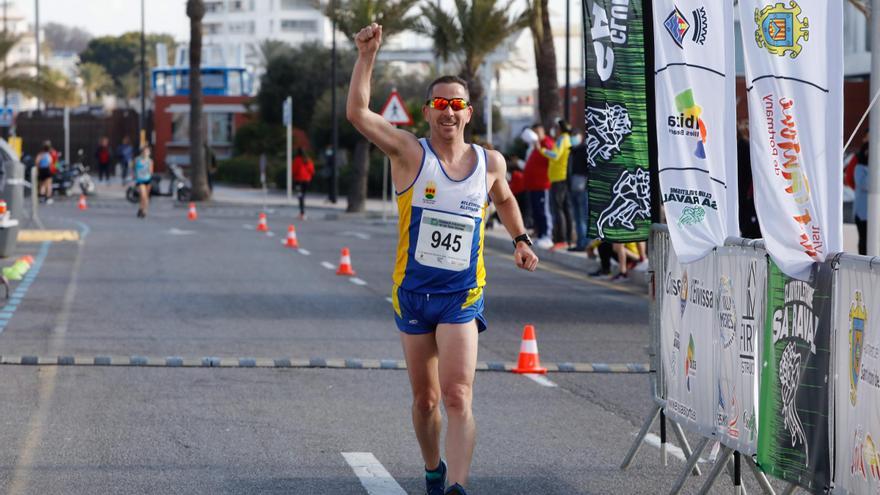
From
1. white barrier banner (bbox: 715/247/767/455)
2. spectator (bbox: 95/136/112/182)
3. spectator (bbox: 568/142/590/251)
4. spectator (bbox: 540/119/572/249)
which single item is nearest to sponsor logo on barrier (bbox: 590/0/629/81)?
white barrier banner (bbox: 715/247/767/455)

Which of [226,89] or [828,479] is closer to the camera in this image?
[828,479]

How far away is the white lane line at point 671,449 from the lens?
8547 mm

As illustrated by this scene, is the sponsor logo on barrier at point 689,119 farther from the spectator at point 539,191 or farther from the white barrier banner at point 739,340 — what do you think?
the spectator at point 539,191

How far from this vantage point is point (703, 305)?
7.42 metres

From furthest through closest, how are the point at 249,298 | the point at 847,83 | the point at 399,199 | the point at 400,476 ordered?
1. the point at 847,83
2. the point at 249,298
3. the point at 400,476
4. the point at 399,199

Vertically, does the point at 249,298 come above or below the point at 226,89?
below

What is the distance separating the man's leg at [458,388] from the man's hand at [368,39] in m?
1.24

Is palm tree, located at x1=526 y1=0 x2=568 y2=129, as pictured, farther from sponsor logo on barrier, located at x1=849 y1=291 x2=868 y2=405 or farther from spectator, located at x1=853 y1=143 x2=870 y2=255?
sponsor logo on barrier, located at x1=849 y1=291 x2=868 y2=405

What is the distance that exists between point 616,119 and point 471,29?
36271 millimetres

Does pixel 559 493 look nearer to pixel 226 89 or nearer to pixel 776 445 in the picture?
pixel 776 445

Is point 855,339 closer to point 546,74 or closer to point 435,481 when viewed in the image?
point 435,481

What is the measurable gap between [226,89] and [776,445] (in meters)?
87.2

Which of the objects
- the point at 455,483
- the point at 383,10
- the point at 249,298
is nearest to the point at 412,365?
the point at 455,483

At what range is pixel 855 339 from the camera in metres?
5.84
